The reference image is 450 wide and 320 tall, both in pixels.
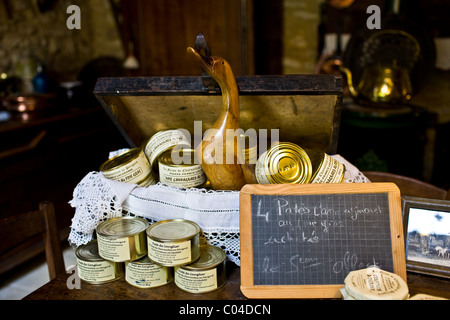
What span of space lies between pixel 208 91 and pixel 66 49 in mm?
3114

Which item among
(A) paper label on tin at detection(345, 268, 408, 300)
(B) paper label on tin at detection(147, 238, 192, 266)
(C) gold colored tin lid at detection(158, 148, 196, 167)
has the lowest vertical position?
(A) paper label on tin at detection(345, 268, 408, 300)

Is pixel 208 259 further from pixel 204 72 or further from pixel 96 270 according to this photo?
pixel 204 72

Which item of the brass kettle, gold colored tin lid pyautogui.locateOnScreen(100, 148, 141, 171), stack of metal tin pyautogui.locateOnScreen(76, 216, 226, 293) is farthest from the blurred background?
stack of metal tin pyautogui.locateOnScreen(76, 216, 226, 293)

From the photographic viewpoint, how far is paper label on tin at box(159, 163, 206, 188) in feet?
3.69

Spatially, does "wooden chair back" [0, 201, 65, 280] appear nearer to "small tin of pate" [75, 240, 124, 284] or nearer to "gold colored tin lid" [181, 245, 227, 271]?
"small tin of pate" [75, 240, 124, 284]

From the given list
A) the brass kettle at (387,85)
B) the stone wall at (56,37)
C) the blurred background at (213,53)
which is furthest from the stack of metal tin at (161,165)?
the stone wall at (56,37)

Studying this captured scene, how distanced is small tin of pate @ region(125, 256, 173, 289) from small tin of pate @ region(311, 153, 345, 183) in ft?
1.45

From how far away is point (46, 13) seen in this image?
3.49 metres

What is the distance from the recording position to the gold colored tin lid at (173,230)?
3.03 feet

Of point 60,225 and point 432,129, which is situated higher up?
point 432,129

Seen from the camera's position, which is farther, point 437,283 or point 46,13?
point 46,13

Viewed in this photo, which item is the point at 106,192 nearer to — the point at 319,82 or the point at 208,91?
the point at 208,91
